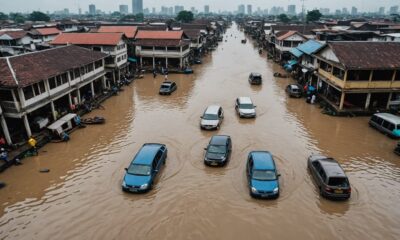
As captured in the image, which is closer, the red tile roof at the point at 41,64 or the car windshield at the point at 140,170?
the car windshield at the point at 140,170

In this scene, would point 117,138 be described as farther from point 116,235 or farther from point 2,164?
point 116,235

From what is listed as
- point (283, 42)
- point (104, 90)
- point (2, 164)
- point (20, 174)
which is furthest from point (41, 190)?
point (283, 42)

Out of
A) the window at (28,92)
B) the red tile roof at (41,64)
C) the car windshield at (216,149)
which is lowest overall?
the car windshield at (216,149)

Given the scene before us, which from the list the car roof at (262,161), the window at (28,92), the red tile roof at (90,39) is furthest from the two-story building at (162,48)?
the car roof at (262,161)

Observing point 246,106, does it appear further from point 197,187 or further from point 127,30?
point 127,30

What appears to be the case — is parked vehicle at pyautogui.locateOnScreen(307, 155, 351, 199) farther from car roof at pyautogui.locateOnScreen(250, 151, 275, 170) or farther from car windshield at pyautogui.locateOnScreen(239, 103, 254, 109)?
car windshield at pyautogui.locateOnScreen(239, 103, 254, 109)

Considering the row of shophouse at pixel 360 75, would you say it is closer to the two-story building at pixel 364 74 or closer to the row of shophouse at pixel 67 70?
the two-story building at pixel 364 74

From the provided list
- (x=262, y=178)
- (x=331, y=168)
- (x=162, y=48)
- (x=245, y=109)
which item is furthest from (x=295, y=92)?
(x=162, y=48)
